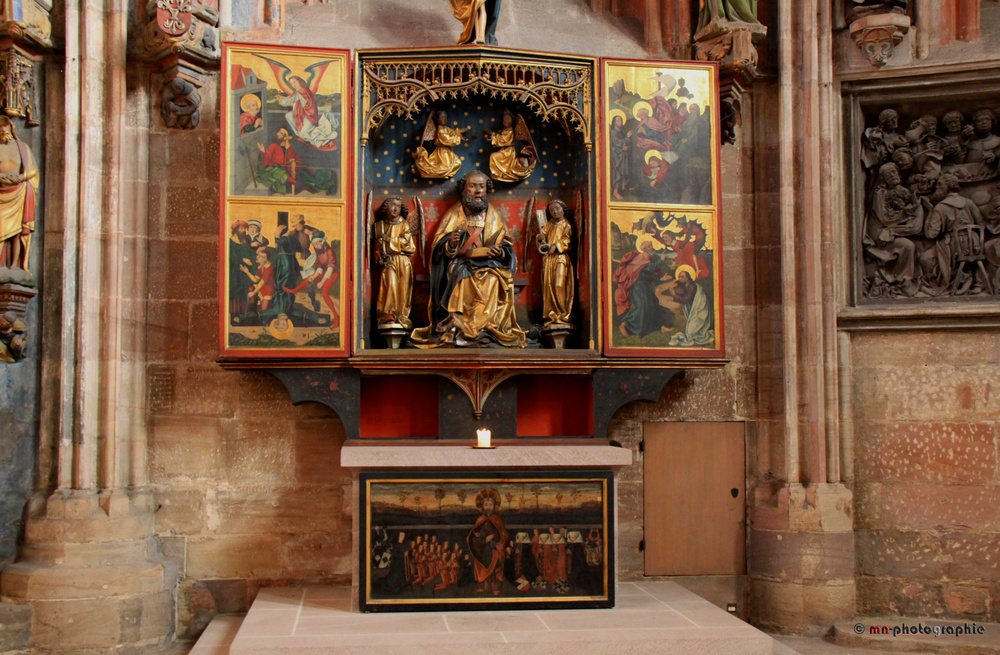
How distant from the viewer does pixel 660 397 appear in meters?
8.48

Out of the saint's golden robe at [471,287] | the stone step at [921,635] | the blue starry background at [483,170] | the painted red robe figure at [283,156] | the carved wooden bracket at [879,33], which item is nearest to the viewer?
the painted red robe figure at [283,156]

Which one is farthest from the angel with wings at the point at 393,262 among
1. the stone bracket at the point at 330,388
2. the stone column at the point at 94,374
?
the stone column at the point at 94,374

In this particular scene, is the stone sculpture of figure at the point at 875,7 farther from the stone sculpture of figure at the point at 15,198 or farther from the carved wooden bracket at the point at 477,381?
the stone sculpture of figure at the point at 15,198

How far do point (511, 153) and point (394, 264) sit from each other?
1.34 metres

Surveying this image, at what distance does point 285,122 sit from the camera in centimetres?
750

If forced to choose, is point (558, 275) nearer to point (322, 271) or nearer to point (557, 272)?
point (557, 272)

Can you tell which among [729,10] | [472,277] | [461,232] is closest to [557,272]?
[472,277]

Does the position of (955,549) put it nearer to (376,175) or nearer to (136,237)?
(376,175)

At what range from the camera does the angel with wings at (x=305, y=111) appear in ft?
24.6

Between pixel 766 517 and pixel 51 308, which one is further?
pixel 766 517

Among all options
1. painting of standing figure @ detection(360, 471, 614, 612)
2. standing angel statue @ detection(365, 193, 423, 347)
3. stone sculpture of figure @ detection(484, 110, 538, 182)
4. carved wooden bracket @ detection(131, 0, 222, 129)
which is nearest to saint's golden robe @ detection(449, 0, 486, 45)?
stone sculpture of figure @ detection(484, 110, 538, 182)

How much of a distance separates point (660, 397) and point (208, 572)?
12.6 feet

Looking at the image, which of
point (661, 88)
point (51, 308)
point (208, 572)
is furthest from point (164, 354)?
point (661, 88)

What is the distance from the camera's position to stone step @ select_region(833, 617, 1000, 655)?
756 centimetres
